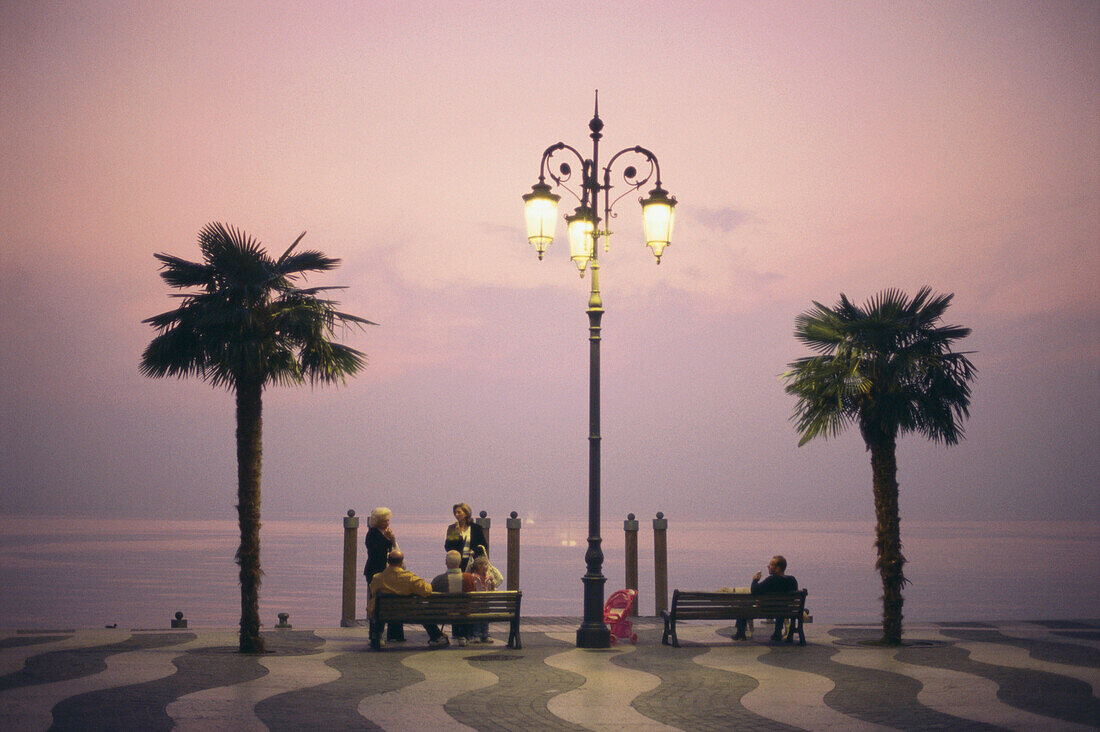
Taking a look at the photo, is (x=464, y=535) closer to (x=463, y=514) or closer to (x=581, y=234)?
(x=463, y=514)

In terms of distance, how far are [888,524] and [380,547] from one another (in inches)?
281

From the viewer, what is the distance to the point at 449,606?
46.6 ft

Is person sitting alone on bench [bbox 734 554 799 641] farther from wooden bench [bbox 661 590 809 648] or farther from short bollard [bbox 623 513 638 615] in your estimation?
short bollard [bbox 623 513 638 615]

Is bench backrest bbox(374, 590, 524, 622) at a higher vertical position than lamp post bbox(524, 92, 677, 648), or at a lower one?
lower

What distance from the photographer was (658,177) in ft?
51.2

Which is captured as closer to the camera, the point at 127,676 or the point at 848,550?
the point at 127,676

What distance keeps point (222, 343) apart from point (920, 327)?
946cm

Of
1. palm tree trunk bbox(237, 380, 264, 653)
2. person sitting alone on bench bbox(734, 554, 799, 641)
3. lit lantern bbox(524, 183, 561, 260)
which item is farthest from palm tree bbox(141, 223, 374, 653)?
person sitting alone on bench bbox(734, 554, 799, 641)

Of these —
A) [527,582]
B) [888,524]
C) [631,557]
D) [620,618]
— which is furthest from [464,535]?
[527,582]

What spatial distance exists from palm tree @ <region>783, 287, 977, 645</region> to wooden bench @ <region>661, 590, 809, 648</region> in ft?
4.17

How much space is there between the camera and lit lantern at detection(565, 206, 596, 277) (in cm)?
1535

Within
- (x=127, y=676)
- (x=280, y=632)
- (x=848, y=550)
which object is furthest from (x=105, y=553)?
(x=127, y=676)

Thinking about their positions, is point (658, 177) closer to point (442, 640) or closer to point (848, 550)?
point (442, 640)

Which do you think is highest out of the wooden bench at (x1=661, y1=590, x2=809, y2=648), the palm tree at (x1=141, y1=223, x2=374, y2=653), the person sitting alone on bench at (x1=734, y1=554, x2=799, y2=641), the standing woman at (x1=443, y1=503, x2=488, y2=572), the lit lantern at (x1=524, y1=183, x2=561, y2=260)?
the lit lantern at (x1=524, y1=183, x2=561, y2=260)
